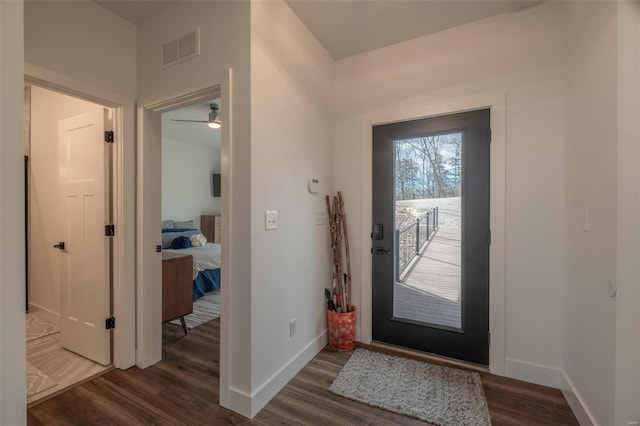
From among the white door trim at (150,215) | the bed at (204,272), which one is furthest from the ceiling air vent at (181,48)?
the bed at (204,272)

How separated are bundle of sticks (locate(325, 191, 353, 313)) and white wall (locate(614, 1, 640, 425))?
5.74ft

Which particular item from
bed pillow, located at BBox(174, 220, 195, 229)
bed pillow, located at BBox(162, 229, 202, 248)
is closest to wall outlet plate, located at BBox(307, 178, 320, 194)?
bed pillow, located at BBox(162, 229, 202, 248)

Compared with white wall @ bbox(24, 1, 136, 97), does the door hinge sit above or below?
below

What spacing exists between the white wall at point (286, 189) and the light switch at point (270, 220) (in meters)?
0.04

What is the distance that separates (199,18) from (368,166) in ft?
5.66

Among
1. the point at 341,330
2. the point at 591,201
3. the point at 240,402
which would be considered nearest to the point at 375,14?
the point at 591,201

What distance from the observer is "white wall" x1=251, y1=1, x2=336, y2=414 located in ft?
5.86

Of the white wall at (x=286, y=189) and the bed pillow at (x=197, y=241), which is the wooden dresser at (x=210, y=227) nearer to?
the bed pillow at (x=197, y=241)

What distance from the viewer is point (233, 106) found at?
1.79 metres

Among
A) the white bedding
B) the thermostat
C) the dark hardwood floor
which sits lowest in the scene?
the dark hardwood floor

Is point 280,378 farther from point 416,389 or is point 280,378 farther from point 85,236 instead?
point 85,236

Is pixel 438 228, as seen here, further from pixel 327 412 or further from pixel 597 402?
pixel 327 412

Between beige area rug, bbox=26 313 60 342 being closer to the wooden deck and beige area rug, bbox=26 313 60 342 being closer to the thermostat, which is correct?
the thermostat

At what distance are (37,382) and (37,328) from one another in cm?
129
